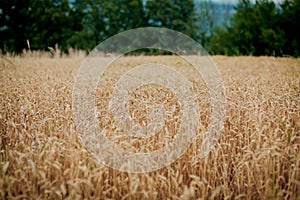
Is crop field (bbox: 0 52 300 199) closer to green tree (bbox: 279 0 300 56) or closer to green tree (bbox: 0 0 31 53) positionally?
green tree (bbox: 279 0 300 56)

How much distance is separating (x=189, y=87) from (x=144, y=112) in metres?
1.89

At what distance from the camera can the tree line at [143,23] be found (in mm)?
23109

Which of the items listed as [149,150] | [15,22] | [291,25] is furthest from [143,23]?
[149,150]

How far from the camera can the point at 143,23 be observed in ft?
125

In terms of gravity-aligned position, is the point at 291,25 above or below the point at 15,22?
below

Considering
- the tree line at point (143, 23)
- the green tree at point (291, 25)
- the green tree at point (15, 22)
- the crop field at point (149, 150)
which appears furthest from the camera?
the green tree at point (15, 22)

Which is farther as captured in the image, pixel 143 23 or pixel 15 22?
pixel 143 23

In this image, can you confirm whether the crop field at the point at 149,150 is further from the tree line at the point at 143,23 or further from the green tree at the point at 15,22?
the green tree at the point at 15,22

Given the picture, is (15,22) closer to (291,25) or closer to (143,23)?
(143,23)

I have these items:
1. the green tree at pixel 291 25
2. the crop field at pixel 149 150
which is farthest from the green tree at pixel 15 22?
the crop field at pixel 149 150

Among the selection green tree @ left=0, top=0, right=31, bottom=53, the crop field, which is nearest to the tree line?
green tree @ left=0, top=0, right=31, bottom=53

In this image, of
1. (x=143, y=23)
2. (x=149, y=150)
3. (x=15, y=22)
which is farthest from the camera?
(x=143, y=23)

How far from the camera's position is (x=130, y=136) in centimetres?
326

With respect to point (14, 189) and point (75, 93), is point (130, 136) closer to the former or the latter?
point (14, 189)
